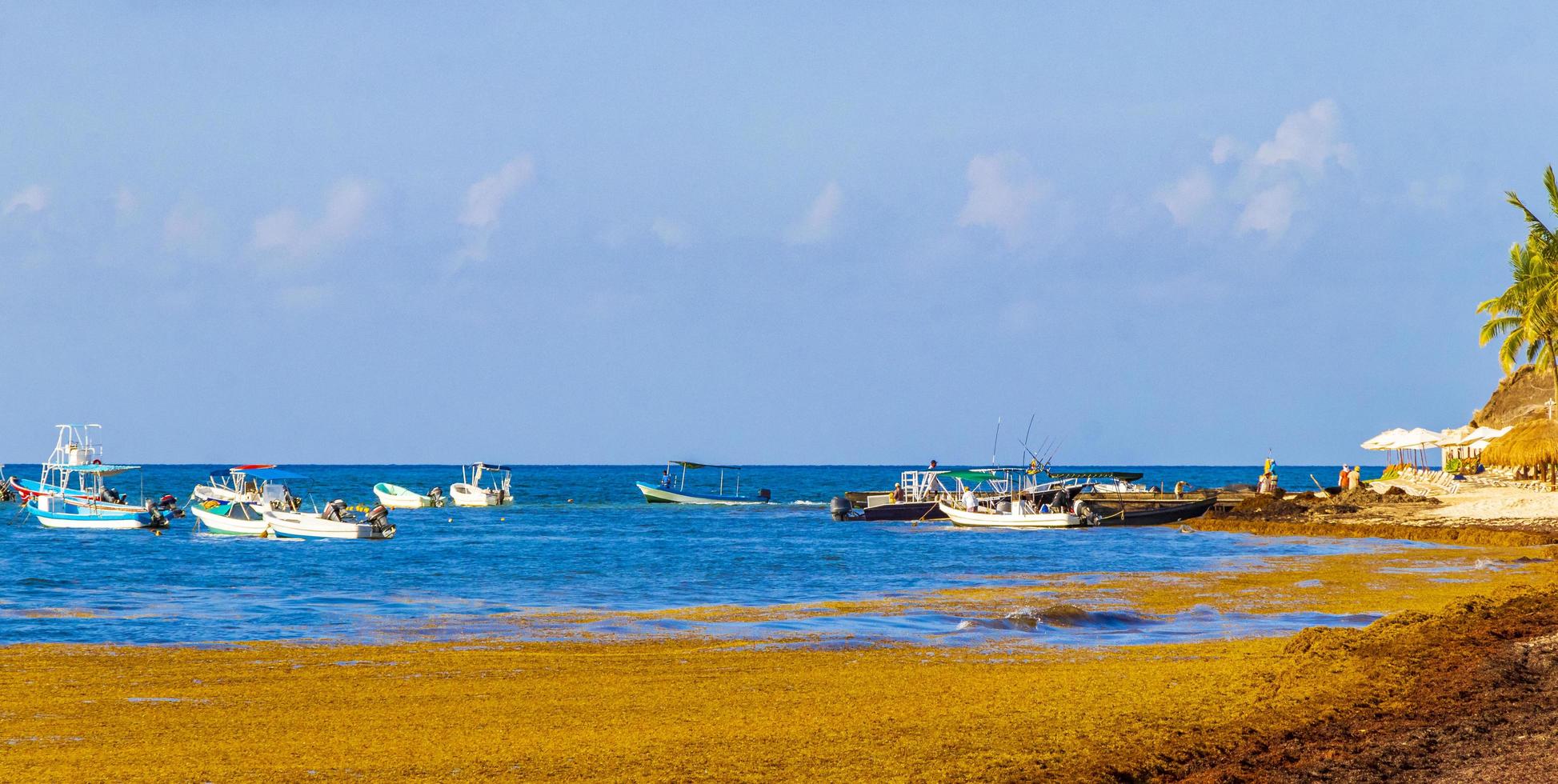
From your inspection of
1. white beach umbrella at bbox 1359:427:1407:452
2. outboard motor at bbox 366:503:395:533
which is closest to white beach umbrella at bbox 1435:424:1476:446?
white beach umbrella at bbox 1359:427:1407:452

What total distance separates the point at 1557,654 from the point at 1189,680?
3749 millimetres

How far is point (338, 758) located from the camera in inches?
436

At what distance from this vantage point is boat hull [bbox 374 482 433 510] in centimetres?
8588

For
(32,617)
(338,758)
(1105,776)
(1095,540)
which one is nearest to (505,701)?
(338,758)

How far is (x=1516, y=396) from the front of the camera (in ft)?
283

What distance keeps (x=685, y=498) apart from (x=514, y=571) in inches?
2297

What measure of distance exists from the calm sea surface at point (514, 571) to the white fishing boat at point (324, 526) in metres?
0.71

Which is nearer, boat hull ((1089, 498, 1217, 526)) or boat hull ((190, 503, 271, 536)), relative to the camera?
boat hull ((190, 503, 271, 536))

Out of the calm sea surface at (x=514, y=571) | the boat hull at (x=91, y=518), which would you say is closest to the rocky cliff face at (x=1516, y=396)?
the calm sea surface at (x=514, y=571)

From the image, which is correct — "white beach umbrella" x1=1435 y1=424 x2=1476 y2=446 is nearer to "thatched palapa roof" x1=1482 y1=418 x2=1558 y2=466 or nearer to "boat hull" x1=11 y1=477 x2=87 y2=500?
"thatched palapa roof" x1=1482 y1=418 x2=1558 y2=466

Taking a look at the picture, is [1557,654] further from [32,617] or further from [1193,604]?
[32,617]

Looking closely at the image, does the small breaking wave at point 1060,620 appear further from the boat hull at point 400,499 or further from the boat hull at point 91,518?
the boat hull at point 400,499

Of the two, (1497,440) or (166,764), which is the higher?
(1497,440)

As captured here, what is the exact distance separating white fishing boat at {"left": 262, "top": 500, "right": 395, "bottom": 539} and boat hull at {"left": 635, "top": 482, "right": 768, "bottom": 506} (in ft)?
132
